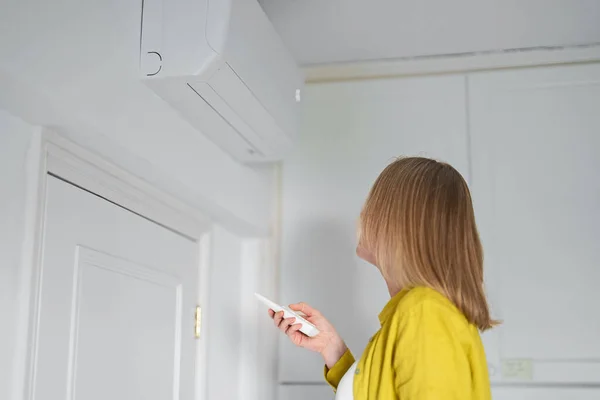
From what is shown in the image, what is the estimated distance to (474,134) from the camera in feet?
7.27

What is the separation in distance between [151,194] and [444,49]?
0.99 metres

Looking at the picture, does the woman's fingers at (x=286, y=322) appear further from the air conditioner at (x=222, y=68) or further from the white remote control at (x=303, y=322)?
the air conditioner at (x=222, y=68)

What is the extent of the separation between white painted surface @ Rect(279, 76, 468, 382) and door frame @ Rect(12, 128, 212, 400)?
53 cm

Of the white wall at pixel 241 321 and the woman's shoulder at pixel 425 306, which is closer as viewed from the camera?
the woman's shoulder at pixel 425 306

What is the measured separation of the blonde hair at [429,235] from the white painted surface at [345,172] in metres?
0.88

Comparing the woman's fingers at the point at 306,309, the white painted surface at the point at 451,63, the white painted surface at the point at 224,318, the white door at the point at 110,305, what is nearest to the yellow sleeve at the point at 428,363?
the woman's fingers at the point at 306,309

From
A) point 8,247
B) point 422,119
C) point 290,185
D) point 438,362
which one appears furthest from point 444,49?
point 8,247

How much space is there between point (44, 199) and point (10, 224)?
12 cm

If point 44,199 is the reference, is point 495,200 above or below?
above

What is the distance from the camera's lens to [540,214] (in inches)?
84.7

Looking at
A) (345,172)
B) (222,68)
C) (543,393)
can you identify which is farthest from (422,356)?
(345,172)

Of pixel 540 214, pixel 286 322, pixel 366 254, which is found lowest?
pixel 286 322

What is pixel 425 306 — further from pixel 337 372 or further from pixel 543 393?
pixel 543 393

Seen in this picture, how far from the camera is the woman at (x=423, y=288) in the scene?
1.18 m
